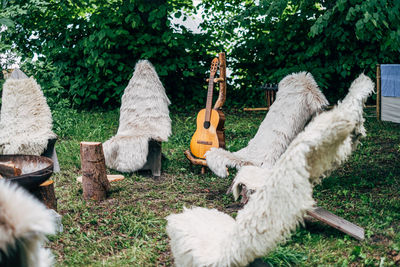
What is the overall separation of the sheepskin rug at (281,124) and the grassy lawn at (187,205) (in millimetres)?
355

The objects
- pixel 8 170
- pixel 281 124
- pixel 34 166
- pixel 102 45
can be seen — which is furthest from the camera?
pixel 102 45

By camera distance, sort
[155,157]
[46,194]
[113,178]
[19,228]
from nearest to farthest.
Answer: [19,228], [46,194], [113,178], [155,157]

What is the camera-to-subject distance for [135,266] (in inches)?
98.2

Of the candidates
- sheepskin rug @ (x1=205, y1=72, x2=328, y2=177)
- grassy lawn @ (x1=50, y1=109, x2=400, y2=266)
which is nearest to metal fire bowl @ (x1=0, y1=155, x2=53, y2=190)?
grassy lawn @ (x1=50, y1=109, x2=400, y2=266)

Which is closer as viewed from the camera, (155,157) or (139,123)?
(155,157)

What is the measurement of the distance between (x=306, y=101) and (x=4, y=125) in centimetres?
333

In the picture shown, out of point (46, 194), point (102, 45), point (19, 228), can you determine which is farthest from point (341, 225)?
point (102, 45)

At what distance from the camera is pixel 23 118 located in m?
4.32

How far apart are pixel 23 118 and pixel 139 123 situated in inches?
52.6

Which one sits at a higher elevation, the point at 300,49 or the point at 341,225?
the point at 300,49

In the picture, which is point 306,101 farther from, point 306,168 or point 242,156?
point 306,168

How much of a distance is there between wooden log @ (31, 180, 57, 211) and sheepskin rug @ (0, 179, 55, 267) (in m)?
2.03

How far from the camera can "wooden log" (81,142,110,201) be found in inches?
143

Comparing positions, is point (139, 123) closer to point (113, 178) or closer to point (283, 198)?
point (113, 178)
